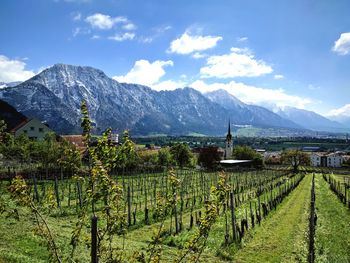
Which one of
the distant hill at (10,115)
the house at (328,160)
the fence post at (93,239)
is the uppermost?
the distant hill at (10,115)

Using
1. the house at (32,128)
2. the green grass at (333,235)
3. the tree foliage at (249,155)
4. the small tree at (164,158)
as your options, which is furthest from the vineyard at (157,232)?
the tree foliage at (249,155)

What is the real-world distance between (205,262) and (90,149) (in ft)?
36.4

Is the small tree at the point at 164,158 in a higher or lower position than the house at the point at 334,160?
higher

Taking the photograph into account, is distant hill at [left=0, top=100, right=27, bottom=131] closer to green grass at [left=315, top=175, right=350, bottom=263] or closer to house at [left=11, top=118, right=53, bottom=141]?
house at [left=11, top=118, right=53, bottom=141]

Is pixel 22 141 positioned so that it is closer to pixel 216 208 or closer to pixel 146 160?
pixel 146 160

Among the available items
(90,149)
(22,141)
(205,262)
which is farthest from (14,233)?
(22,141)

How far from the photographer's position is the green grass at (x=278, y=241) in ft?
58.6

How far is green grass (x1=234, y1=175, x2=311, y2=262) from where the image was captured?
1786 centimetres

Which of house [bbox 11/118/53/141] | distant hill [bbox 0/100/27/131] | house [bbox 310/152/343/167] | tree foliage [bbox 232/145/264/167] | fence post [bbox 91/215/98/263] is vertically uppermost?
distant hill [bbox 0/100/27/131]

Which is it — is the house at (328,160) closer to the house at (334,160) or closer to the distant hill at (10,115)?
the house at (334,160)

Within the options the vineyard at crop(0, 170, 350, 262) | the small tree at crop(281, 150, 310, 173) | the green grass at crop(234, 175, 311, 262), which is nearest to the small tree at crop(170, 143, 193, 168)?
the small tree at crop(281, 150, 310, 173)

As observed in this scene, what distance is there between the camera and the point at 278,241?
68.5 feet

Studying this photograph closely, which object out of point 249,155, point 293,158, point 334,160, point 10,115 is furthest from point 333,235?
point 334,160

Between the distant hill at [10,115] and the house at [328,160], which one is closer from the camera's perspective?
the distant hill at [10,115]
